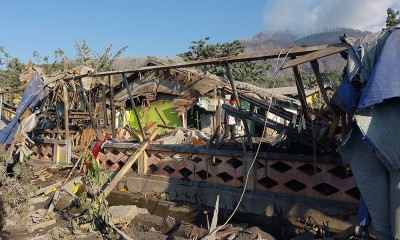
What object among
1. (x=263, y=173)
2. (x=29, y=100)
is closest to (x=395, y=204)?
(x=263, y=173)

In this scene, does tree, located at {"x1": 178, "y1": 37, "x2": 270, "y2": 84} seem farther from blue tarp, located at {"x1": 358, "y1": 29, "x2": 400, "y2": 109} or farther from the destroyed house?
blue tarp, located at {"x1": 358, "y1": 29, "x2": 400, "y2": 109}

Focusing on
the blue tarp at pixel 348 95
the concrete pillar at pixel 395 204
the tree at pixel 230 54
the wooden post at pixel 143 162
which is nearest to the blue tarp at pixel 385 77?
the blue tarp at pixel 348 95

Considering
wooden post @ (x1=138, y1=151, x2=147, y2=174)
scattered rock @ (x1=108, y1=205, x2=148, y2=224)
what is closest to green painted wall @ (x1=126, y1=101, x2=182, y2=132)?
wooden post @ (x1=138, y1=151, x2=147, y2=174)

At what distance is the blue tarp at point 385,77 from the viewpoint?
3.57 meters

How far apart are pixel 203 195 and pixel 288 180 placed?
1949 mm

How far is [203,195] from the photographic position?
7.44m

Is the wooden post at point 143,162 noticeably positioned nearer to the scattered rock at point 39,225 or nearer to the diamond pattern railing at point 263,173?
the diamond pattern railing at point 263,173

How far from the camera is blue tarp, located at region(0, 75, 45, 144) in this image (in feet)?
34.0

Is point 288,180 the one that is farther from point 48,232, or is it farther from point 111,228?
point 48,232

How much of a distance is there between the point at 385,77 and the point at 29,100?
963 centimetres

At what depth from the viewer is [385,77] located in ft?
11.9

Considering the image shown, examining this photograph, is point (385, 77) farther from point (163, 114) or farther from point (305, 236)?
point (163, 114)

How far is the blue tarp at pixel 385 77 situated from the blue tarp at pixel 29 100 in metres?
9.14

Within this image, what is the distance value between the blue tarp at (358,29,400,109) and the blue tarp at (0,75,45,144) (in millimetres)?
9143
